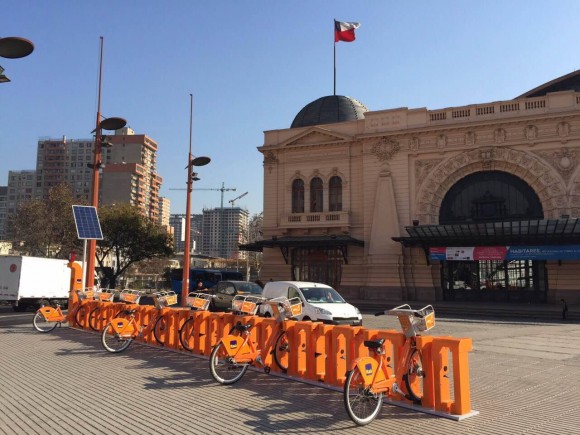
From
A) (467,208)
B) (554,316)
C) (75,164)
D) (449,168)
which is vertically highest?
(75,164)

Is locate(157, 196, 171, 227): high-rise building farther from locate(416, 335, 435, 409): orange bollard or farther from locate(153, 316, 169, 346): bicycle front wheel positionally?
locate(416, 335, 435, 409): orange bollard

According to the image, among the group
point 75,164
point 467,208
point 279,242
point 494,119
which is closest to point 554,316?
point 467,208

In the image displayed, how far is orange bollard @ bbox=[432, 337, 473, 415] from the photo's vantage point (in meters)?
6.60

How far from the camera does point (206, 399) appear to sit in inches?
289

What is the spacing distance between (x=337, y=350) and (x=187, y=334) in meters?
4.53

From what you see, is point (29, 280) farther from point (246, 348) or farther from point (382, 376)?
point (382, 376)

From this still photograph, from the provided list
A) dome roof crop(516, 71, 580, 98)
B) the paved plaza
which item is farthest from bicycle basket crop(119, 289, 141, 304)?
dome roof crop(516, 71, 580, 98)

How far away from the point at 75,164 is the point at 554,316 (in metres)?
121

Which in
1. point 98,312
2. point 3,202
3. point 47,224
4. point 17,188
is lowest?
point 98,312

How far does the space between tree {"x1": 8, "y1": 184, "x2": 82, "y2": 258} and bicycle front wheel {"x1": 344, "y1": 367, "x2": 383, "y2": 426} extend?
122 feet

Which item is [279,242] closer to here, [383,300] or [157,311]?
[383,300]

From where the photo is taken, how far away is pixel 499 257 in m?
29.8

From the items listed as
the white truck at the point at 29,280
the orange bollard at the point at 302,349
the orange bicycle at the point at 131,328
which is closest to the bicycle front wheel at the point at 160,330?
the orange bicycle at the point at 131,328

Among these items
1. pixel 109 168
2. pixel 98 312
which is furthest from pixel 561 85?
pixel 109 168
